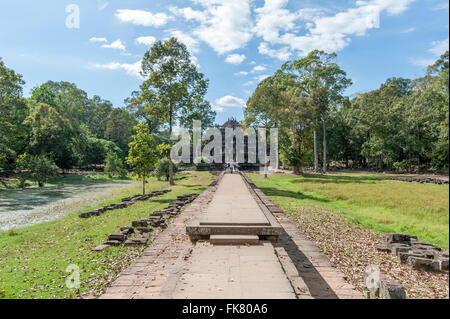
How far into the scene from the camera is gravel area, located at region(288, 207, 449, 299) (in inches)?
79.3

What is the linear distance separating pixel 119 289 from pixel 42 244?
4.58 meters

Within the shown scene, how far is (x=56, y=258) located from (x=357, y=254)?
619 cm

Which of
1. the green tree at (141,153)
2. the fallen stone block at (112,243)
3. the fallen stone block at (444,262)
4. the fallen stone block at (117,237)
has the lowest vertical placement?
the fallen stone block at (112,243)

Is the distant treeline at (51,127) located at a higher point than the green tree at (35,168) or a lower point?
higher

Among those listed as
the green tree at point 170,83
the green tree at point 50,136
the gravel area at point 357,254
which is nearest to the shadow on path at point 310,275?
the gravel area at point 357,254

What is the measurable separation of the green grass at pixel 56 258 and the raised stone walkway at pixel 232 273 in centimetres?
64

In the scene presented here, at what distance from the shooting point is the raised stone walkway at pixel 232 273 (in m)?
2.70

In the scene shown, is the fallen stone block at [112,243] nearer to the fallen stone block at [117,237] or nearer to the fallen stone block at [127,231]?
the fallen stone block at [117,237]

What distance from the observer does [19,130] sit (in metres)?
29.7

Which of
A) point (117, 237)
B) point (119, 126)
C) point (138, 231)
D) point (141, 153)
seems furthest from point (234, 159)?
point (117, 237)

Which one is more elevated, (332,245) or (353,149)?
(353,149)
